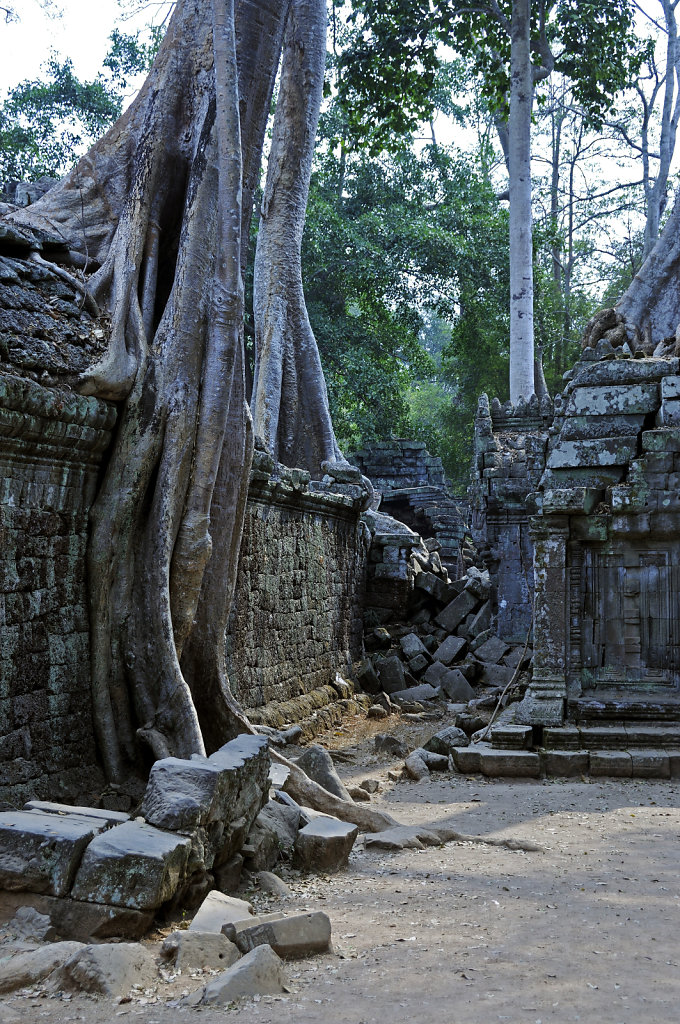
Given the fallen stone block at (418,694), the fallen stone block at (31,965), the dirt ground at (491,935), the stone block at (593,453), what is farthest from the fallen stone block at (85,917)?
the fallen stone block at (418,694)

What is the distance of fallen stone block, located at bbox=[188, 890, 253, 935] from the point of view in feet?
9.21

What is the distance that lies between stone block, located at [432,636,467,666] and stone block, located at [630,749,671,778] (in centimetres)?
480

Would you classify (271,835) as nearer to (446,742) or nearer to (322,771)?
(322,771)

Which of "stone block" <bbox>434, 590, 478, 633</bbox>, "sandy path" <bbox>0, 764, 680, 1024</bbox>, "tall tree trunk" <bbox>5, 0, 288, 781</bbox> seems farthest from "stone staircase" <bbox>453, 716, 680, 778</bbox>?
"stone block" <bbox>434, 590, 478, 633</bbox>

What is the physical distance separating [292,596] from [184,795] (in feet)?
16.1

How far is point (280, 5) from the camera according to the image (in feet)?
19.7

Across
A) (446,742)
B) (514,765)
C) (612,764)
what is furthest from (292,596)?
(612,764)

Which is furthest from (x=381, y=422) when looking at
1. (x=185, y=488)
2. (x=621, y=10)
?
(x=185, y=488)

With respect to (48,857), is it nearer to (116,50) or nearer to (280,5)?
(280,5)

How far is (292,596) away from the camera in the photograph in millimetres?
8141

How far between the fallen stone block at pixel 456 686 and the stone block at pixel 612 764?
3.68 m

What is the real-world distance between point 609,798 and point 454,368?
742 inches

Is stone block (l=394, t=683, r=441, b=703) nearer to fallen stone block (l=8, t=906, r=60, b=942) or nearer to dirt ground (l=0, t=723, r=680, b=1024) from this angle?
dirt ground (l=0, t=723, r=680, b=1024)

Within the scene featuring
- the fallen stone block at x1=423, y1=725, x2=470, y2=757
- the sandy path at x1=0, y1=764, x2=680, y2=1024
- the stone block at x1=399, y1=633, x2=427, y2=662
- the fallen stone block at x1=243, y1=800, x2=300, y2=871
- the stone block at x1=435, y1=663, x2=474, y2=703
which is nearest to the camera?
the sandy path at x1=0, y1=764, x2=680, y2=1024
